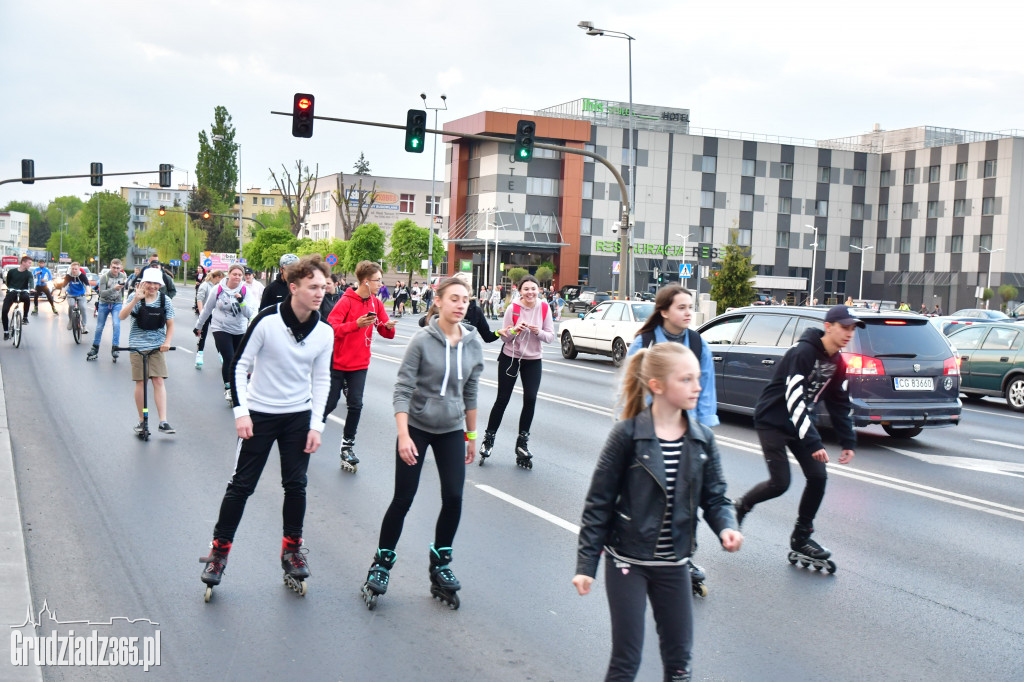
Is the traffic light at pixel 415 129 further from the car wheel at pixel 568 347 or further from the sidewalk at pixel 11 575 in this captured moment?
the sidewalk at pixel 11 575

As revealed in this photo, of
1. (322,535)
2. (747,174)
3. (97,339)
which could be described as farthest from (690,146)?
(322,535)

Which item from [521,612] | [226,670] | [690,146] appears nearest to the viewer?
[226,670]

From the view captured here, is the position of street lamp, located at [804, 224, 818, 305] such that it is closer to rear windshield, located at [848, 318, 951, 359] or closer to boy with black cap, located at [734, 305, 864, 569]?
rear windshield, located at [848, 318, 951, 359]

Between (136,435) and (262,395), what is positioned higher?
(262,395)

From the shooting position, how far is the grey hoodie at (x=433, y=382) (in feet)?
17.3

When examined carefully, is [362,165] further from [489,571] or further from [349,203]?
[489,571]

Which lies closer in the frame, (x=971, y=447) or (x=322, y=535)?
(x=322, y=535)

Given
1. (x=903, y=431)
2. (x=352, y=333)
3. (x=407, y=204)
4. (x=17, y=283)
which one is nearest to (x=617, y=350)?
(x=903, y=431)

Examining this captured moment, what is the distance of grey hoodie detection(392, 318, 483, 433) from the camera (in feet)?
17.3

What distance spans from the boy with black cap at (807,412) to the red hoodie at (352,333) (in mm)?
3864

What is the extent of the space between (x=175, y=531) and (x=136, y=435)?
407 cm

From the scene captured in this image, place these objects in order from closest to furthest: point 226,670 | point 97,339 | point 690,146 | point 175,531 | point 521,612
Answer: point 226,670 → point 521,612 → point 175,531 → point 97,339 → point 690,146

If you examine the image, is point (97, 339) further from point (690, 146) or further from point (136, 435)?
point (690, 146)

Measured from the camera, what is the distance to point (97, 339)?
63.7 feet
